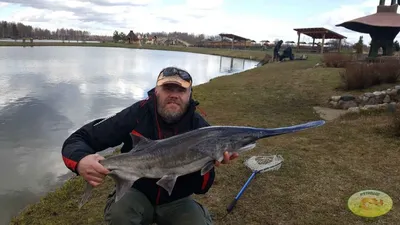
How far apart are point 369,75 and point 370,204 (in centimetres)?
1128

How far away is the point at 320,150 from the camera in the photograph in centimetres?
741

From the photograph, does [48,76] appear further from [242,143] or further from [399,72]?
[242,143]

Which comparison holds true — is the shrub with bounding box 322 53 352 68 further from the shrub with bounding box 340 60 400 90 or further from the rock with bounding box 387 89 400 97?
the rock with bounding box 387 89 400 97

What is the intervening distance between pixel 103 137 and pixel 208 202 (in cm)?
237

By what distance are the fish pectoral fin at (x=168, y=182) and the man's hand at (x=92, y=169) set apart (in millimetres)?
434

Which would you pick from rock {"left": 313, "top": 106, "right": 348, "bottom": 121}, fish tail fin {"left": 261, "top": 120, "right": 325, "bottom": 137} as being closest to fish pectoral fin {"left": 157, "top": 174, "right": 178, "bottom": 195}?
fish tail fin {"left": 261, "top": 120, "right": 325, "bottom": 137}

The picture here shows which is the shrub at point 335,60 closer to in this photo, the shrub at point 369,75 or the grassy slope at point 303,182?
the shrub at point 369,75

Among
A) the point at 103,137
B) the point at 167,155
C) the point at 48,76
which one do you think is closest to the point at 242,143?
the point at 167,155

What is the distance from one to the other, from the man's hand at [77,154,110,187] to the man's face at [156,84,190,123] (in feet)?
2.53

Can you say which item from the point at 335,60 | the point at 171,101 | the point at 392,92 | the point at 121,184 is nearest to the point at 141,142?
the point at 121,184

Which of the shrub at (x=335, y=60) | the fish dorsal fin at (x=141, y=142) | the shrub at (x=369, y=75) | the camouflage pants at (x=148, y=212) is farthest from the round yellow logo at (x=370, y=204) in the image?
the shrub at (x=335, y=60)

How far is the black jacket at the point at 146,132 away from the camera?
3295mm

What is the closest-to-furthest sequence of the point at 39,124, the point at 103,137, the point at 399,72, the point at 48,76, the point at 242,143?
the point at 242,143, the point at 103,137, the point at 39,124, the point at 399,72, the point at 48,76

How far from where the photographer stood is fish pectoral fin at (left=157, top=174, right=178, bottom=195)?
2888mm
